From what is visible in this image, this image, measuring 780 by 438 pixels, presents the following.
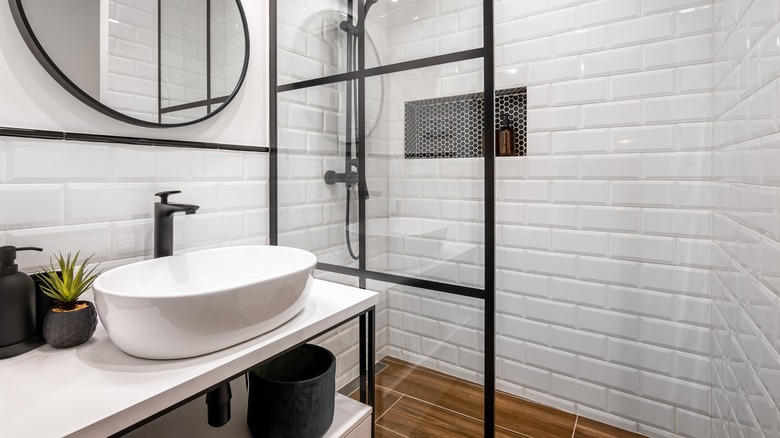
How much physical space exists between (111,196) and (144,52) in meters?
0.48

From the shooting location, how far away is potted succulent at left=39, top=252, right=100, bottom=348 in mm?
811

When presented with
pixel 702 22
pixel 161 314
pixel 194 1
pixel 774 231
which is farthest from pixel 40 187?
pixel 702 22

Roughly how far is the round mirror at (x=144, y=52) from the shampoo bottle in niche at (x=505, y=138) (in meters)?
1.32

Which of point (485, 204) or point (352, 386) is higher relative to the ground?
point (485, 204)

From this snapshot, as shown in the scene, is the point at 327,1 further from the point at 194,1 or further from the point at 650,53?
the point at 650,53

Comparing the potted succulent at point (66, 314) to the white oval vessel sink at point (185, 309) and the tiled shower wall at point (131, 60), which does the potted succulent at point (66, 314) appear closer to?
the white oval vessel sink at point (185, 309)

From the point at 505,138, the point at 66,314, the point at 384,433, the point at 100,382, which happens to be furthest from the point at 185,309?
the point at 505,138

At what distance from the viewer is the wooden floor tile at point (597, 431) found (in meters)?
1.74

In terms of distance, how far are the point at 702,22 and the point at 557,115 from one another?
64 centimetres

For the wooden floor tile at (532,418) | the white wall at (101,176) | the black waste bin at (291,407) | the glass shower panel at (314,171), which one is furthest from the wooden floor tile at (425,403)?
the white wall at (101,176)

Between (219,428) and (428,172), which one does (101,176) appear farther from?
(428,172)

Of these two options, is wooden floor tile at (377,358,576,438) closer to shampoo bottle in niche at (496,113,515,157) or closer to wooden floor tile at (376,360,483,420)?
wooden floor tile at (376,360,483,420)

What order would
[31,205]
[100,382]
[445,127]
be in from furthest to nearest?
[445,127] → [31,205] → [100,382]

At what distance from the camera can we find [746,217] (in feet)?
3.34
